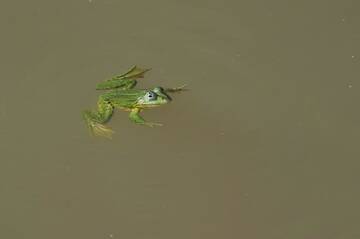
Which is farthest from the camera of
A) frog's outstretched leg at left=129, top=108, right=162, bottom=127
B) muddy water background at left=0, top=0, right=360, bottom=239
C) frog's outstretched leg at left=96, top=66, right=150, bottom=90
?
frog's outstretched leg at left=96, top=66, right=150, bottom=90

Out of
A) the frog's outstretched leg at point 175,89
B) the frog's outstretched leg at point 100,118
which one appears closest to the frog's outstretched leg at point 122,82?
the frog's outstretched leg at point 100,118

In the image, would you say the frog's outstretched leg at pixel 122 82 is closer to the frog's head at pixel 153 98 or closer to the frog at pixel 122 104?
the frog at pixel 122 104

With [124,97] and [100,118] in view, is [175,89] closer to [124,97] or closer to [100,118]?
[124,97]

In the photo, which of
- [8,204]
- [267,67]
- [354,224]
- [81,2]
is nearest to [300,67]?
[267,67]

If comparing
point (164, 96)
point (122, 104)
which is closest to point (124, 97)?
point (122, 104)

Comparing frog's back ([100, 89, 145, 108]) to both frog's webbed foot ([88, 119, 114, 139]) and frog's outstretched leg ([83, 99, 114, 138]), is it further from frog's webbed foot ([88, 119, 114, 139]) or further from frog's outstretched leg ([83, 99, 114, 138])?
frog's webbed foot ([88, 119, 114, 139])

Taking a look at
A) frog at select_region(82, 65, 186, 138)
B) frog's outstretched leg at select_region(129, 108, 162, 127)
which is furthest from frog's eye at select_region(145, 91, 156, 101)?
frog's outstretched leg at select_region(129, 108, 162, 127)
